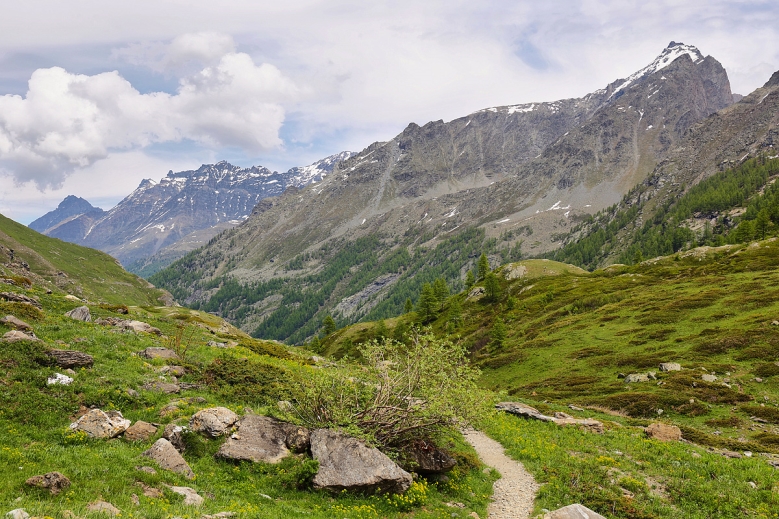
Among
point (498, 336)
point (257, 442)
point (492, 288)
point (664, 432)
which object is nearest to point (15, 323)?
point (257, 442)

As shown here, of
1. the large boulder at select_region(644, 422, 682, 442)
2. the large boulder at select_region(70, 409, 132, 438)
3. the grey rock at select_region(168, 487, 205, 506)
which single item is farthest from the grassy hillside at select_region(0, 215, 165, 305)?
the large boulder at select_region(644, 422, 682, 442)

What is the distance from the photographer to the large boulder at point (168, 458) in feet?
52.0

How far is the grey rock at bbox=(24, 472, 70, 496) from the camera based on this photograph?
39.3 feet

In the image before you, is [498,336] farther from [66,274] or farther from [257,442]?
[66,274]

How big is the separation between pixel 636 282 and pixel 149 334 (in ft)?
326

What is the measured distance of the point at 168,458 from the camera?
1620 centimetres

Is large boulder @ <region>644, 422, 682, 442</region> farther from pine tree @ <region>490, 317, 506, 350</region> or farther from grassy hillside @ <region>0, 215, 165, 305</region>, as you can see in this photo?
grassy hillside @ <region>0, 215, 165, 305</region>

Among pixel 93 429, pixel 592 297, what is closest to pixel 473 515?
pixel 93 429

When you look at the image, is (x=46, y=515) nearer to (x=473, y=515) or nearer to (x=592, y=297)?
(x=473, y=515)

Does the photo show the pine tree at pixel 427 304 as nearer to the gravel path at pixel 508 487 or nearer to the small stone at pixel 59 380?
the gravel path at pixel 508 487

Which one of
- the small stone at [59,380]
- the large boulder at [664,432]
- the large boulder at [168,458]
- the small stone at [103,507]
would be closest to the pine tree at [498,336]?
the large boulder at [664,432]

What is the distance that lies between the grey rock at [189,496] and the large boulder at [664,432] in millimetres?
28420

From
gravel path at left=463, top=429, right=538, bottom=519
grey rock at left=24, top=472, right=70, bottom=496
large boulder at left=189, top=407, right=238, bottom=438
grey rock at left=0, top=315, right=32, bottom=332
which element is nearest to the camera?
grey rock at left=24, top=472, right=70, bottom=496

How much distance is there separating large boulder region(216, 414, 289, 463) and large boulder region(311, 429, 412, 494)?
209 cm
